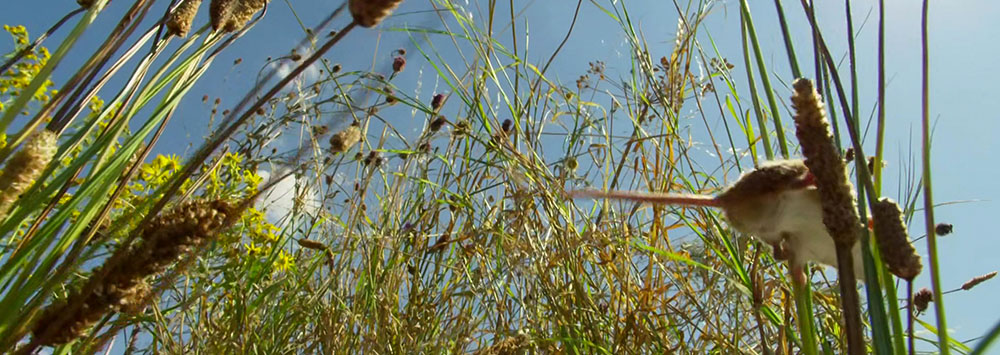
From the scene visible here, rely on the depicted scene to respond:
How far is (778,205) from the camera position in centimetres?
31

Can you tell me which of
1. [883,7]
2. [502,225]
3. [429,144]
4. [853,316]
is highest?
[429,144]

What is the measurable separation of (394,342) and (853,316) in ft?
2.75

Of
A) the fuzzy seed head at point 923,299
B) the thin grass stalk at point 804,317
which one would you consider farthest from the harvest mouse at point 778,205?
the fuzzy seed head at point 923,299

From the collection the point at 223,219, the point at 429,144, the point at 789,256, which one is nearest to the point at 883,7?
the point at 789,256

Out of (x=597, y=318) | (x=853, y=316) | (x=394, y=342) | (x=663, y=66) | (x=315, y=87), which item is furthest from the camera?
(x=315, y=87)

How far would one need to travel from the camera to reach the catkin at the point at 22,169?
0.26 meters

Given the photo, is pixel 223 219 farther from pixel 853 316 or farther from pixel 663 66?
pixel 663 66

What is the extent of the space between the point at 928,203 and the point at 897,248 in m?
0.04

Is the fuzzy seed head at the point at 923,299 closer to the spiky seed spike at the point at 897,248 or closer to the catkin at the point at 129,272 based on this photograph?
the spiky seed spike at the point at 897,248

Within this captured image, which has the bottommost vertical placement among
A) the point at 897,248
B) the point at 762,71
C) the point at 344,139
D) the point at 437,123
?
the point at 897,248

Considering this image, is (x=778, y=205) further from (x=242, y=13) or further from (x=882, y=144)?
(x=242, y=13)

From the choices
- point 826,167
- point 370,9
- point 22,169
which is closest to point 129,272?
point 22,169

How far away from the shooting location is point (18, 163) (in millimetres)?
267

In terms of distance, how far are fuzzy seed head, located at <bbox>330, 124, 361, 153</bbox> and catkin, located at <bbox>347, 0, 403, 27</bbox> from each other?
621 mm
